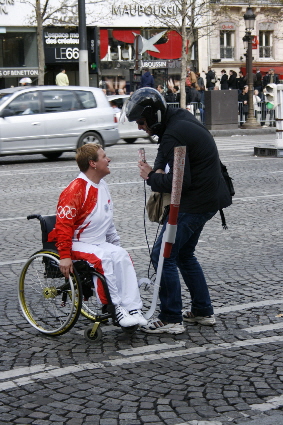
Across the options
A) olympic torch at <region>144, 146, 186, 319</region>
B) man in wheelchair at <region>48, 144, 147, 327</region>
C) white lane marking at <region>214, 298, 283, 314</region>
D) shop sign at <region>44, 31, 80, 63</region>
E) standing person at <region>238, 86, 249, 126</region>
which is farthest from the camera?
shop sign at <region>44, 31, 80, 63</region>

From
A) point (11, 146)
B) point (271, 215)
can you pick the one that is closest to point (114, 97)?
point (11, 146)

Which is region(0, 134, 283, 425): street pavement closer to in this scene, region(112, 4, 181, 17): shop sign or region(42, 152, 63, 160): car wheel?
region(42, 152, 63, 160): car wheel

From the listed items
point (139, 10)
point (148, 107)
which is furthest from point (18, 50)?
point (148, 107)

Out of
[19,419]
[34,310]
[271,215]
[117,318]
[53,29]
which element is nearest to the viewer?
[19,419]

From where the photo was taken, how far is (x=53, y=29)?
38438mm

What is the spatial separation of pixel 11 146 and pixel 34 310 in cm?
1189

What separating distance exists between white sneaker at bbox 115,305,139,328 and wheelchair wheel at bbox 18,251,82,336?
0.25 meters

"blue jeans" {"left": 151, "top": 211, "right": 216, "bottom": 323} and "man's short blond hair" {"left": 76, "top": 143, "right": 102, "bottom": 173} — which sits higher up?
"man's short blond hair" {"left": 76, "top": 143, "right": 102, "bottom": 173}

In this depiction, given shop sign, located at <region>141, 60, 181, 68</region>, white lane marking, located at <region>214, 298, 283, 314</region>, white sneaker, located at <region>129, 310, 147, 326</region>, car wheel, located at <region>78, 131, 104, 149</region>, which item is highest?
shop sign, located at <region>141, 60, 181, 68</region>

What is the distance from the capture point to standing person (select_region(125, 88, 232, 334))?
16.4 ft

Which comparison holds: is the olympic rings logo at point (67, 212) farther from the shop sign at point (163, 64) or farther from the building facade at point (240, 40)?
the building facade at point (240, 40)

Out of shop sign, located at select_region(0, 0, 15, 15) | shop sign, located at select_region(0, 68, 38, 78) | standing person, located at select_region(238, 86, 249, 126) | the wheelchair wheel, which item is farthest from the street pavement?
shop sign, located at select_region(0, 0, 15, 15)

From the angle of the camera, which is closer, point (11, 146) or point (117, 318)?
point (117, 318)

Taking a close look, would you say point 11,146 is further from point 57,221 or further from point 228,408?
point 228,408
